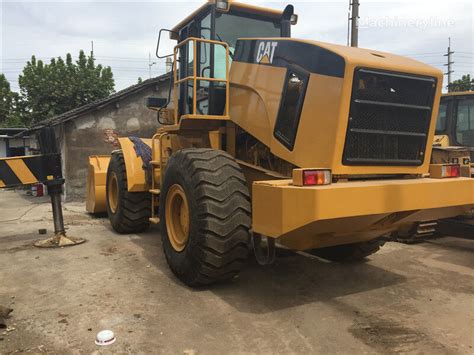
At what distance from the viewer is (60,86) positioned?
2508cm

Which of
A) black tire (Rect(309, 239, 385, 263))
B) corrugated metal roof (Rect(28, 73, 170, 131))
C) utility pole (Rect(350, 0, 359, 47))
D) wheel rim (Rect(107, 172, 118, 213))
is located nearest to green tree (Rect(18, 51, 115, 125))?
corrugated metal roof (Rect(28, 73, 170, 131))

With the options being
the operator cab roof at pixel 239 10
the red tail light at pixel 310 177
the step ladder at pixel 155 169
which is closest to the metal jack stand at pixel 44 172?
the step ladder at pixel 155 169

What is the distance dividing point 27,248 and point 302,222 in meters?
4.86

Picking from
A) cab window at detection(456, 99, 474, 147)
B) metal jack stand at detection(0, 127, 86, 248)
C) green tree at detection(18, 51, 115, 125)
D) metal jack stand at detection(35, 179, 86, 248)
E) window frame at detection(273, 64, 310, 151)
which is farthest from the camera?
green tree at detection(18, 51, 115, 125)

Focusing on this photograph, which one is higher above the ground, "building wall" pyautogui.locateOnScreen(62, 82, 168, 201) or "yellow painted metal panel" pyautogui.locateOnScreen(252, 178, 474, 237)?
"building wall" pyautogui.locateOnScreen(62, 82, 168, 201)

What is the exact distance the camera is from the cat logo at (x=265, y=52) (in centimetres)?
452

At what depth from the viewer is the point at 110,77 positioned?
2850 centimetres

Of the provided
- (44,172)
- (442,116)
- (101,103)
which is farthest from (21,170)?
(101,103)

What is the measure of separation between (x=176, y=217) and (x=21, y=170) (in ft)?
9.28

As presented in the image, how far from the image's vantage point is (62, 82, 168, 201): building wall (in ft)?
42.8

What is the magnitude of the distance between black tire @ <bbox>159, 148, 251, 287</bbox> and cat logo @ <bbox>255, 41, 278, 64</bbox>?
1079mm

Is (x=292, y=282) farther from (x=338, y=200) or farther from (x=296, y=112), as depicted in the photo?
(x=296, y=112)

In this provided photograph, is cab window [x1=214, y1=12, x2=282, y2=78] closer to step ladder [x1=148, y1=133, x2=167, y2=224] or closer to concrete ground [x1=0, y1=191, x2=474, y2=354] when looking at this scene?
step ladder [x1=148, y1=133, x2=167, y2=224]

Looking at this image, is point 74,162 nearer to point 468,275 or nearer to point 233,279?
point 233,279
